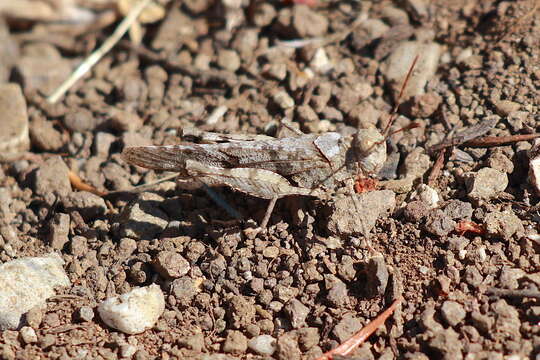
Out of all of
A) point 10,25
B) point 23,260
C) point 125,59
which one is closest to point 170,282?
point 23,260

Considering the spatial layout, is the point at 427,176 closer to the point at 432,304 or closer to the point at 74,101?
the point at 432,304

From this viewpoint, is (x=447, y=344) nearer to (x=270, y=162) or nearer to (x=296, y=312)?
(x=296, y=312)

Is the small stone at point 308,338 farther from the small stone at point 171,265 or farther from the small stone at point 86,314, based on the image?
the small stone at point 86,314

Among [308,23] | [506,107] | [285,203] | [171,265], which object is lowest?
[171,265]

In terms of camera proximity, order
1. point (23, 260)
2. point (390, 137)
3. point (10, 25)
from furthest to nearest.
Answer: point (10, 25) → point (390, 137) → point (23, 260)

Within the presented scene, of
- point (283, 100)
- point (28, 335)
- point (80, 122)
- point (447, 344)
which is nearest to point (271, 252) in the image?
point (447, 344)

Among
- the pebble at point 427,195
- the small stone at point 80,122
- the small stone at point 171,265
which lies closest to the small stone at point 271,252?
the small stone at point 171,265

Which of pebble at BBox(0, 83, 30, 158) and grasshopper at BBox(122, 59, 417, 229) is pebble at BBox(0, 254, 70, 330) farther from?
pebble at BBox(0, 83, 30, 158)
